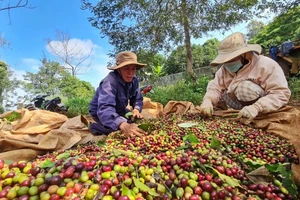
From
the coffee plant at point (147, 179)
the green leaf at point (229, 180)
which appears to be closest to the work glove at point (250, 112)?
the coffee plant at point (147, 179)

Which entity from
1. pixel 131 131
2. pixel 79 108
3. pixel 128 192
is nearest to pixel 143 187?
pixel 128 192

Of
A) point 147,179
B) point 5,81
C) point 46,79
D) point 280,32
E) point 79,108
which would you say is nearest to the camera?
point 147,179

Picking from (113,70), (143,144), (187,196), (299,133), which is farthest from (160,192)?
(113,70)

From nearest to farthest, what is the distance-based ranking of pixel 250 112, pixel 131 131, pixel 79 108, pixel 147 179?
pixel 147 179 < pixel 131 131 < pixel 250 112 < pixel 79 108

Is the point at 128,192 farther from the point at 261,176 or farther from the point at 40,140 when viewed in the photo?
the point at 40,140

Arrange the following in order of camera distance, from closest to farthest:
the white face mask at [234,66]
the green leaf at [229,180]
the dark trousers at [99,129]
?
the green leaf at [229,180] → the white face mask at [234,66] → the dark trousers at [99,129]

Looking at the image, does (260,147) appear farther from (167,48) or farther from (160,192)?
(167,48)

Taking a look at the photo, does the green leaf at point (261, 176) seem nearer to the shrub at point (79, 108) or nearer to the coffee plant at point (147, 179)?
the coffee plant at point (147, 179)

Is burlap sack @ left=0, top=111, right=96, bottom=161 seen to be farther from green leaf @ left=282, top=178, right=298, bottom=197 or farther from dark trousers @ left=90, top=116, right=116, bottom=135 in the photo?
green leaf @ left=282, top=178, right=298, bottom=197

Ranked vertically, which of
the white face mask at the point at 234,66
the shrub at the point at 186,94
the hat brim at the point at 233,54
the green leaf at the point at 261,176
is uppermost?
the hat brim at the point at 233,54

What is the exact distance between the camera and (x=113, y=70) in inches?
106

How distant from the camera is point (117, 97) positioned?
262cm

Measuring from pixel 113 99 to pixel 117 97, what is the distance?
0.29m

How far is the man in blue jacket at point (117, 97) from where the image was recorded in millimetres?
2109
